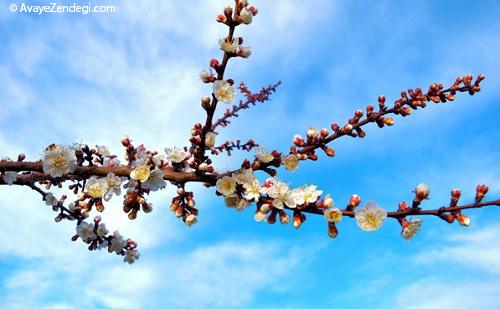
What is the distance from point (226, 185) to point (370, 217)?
1.32m

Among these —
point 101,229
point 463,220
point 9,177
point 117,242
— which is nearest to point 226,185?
point 463,220

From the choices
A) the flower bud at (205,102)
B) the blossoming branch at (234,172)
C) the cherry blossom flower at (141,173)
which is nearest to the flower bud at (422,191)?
the blossoming branch at (234,172)

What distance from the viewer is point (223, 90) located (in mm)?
4734

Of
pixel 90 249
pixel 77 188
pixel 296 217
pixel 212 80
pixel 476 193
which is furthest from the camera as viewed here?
pixel 90 249

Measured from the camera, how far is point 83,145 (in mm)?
5316

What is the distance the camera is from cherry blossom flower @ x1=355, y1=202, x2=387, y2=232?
13.8 feet

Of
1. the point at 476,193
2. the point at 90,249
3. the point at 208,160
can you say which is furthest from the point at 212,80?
the point at 90,249

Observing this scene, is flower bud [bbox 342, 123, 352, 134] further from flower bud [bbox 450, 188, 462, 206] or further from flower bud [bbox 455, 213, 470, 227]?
flower bud [bbox 455, 213, 470, 227]

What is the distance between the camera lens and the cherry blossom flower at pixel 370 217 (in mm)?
4219

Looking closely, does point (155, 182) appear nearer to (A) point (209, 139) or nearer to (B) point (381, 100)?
(A) point (209, 139)

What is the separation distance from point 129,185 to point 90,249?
2661 mm

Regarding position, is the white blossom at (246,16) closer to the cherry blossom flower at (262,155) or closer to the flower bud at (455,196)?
the cherry blossom flower at (262,155)

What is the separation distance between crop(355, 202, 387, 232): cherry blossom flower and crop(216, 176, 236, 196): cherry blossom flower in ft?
3.74

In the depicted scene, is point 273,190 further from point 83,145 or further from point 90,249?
point 90,249
